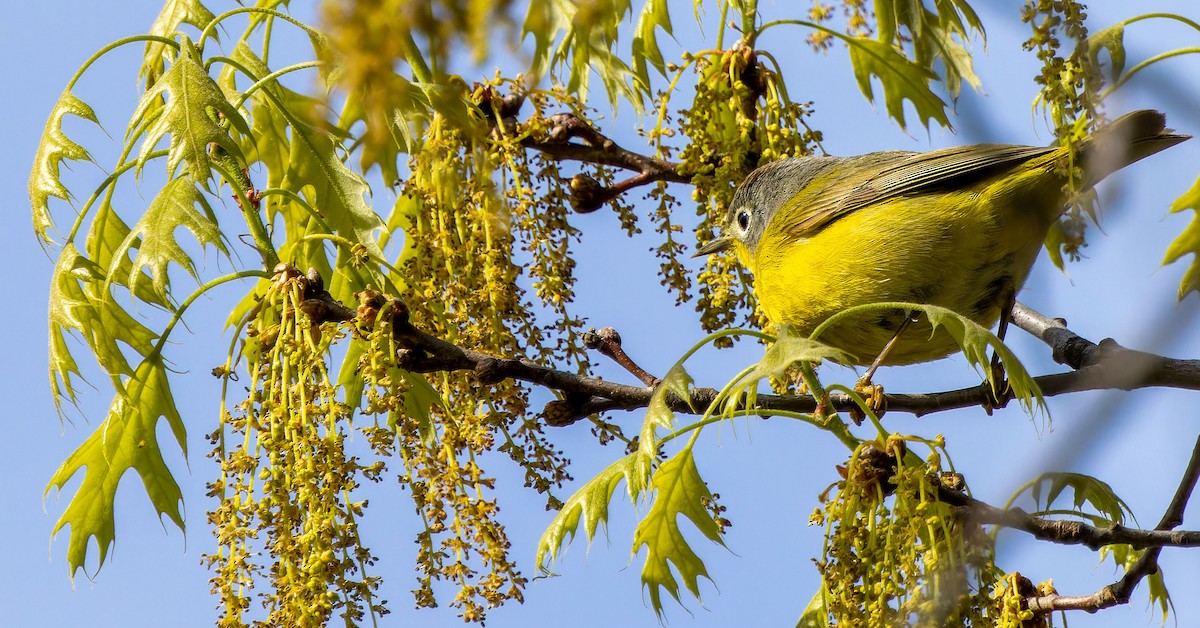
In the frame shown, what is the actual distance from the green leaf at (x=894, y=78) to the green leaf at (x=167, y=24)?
2.22m

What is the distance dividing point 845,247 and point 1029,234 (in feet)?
2.17

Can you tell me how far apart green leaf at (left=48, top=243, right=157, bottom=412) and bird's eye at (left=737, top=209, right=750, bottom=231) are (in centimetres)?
242

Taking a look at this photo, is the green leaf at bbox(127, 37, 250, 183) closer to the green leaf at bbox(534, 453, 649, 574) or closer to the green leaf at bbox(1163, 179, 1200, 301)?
the green leaf at bbox(534, 453, 649, 574)

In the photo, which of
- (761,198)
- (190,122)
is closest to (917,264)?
(761,198)

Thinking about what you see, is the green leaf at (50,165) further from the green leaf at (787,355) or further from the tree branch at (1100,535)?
the tree branch at (1100,535)

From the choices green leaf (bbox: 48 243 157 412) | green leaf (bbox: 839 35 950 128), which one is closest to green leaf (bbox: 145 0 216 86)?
green leaf (bbox: 48 243 157 412)

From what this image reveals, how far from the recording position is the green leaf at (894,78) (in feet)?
13.3

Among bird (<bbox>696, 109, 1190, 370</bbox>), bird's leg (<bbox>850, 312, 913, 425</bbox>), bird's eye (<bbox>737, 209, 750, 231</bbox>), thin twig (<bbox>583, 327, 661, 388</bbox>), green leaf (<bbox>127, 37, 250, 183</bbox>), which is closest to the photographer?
green leaf (<bbox>127, 37, 250, 183</bbox>)

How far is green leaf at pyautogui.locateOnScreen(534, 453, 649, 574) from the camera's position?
2.95 m

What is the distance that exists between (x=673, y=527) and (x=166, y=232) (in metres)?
1.55

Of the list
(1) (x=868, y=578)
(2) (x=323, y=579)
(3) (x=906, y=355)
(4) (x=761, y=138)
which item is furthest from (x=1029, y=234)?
(2) (x=323, y=579)

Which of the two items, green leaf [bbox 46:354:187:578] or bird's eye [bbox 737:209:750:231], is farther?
bird's eye [bbox 737:209:750:231]

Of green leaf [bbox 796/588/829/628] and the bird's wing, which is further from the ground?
the bird's wing

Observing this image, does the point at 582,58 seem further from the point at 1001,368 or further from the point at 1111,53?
the point at 1111,53
